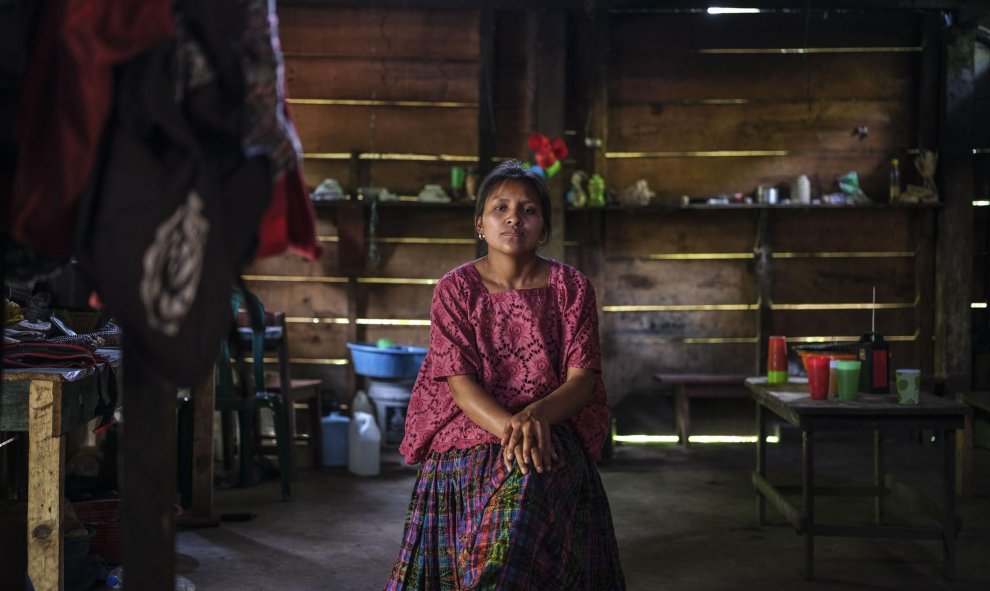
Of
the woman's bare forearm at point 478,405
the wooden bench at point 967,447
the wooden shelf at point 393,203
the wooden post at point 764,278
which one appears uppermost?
the wooden shelf at point 393,203

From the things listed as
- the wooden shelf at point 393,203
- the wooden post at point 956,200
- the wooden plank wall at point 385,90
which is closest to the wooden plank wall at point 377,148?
the wooden plank wall at point 385,90

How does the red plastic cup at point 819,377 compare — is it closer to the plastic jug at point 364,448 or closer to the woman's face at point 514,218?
the woman's face at point 514,218

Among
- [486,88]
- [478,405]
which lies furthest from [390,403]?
[478,405]

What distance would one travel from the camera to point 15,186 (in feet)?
5.33

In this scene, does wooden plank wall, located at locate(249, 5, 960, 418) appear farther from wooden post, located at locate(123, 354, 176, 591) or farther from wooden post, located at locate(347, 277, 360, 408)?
wooden post, located at locate(123, 354, 176, 591)

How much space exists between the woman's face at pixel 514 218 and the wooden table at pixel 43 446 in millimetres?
1405

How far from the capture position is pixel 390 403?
6.80 m

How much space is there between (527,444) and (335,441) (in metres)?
3.91

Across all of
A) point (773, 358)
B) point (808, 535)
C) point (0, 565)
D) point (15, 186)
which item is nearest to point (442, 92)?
point (773, 358)

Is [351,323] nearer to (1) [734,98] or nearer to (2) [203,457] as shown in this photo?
(2) [203,457]

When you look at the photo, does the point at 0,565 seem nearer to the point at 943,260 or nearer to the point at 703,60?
the point at 703,60

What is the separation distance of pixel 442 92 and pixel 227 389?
2.77 m

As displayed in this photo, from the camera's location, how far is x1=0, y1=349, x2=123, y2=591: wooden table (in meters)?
3.22

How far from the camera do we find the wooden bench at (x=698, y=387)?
7.25 m
